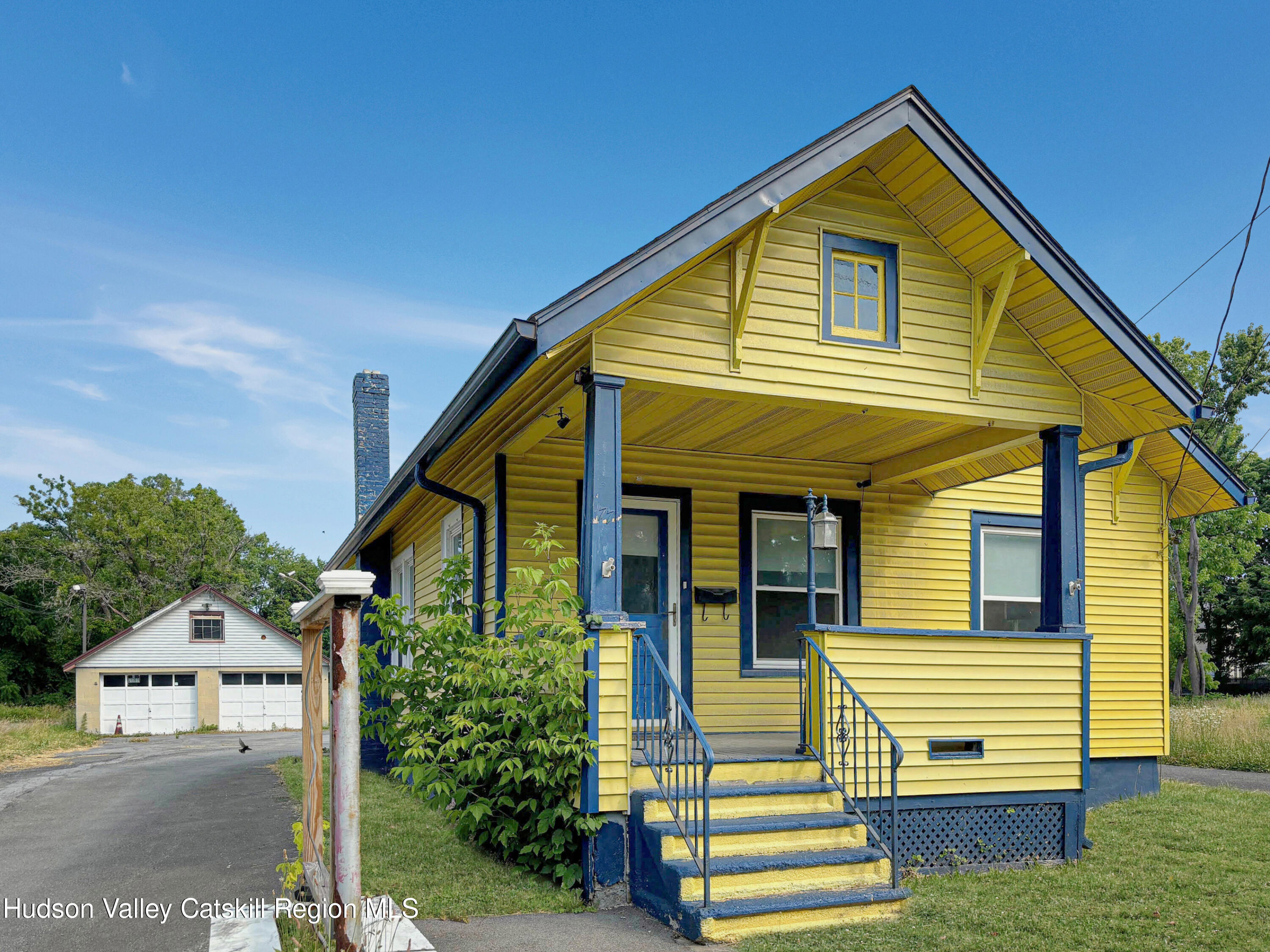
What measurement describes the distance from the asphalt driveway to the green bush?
1339mm

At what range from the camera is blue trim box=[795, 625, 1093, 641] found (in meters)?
7.09

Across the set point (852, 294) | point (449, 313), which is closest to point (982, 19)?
point (852, 294)

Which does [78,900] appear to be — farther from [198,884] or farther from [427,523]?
[427,523]

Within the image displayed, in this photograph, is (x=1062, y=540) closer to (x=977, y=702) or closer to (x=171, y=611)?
(x=977, y=702)

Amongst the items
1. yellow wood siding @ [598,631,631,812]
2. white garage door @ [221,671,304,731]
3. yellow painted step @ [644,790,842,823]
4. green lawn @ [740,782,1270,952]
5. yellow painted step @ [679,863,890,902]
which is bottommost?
white garage door @ [221,671,304,731]

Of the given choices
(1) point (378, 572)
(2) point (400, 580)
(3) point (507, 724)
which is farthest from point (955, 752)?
(1) point (378, 572)

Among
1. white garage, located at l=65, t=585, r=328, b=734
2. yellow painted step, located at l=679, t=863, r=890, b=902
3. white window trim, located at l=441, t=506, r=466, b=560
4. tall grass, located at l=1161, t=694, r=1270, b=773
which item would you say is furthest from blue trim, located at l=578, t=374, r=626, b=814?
white garage, located at l=65, t=585, r=328, b=734

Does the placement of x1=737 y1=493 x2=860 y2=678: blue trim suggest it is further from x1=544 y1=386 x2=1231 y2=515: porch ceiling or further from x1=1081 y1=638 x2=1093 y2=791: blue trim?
x1=1081 y1=638 x2=1093 y2=791: blue trim

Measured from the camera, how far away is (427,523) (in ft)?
41.7

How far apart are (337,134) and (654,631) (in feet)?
66.4

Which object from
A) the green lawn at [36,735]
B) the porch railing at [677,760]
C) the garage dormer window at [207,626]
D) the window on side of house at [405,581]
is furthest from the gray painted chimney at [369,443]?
the garage dormer window at [207,626]

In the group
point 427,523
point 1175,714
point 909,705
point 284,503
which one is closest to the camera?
point 909,705

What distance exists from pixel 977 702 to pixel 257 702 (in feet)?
104

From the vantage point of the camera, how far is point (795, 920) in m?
5.71
